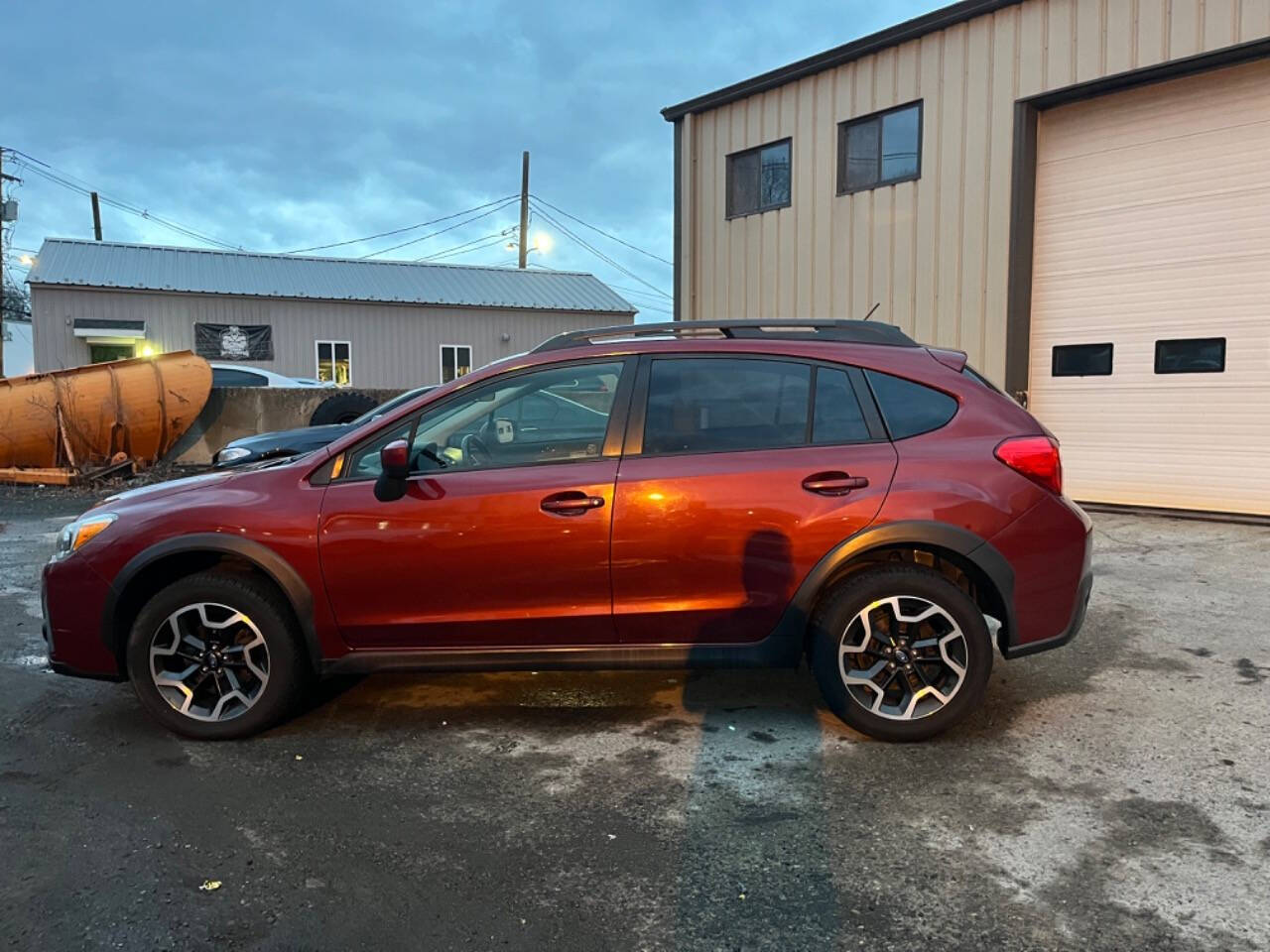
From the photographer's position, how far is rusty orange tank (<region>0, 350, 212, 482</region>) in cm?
1249

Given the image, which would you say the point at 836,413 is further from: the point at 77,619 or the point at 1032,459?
the point at 77,619

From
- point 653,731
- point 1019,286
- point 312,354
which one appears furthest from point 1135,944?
point 312,354

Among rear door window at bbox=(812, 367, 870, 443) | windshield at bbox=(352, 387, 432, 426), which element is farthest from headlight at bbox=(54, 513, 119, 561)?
rear door window at bbox=(812, 367, 870, 443)

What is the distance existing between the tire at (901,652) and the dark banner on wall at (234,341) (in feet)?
81.7

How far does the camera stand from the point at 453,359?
28.0 m

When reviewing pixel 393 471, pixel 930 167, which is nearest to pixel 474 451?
pixel 393 471

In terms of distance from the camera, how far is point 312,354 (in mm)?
26109

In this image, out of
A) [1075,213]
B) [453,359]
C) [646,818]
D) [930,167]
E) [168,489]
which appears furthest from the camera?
[453,359]

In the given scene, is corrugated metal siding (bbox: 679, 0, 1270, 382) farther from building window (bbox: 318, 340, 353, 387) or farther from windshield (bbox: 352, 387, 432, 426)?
building window (bbox: 318, 340, 353, 387)

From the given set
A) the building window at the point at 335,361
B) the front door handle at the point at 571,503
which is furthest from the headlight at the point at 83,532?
the building window at the point at 335,361

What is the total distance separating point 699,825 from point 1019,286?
8625mm

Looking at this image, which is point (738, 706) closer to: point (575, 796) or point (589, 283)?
point (575, 796)

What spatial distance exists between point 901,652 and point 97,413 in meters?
12.6

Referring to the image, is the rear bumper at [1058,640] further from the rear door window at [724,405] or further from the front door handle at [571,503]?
the front door handle at [571,503]
